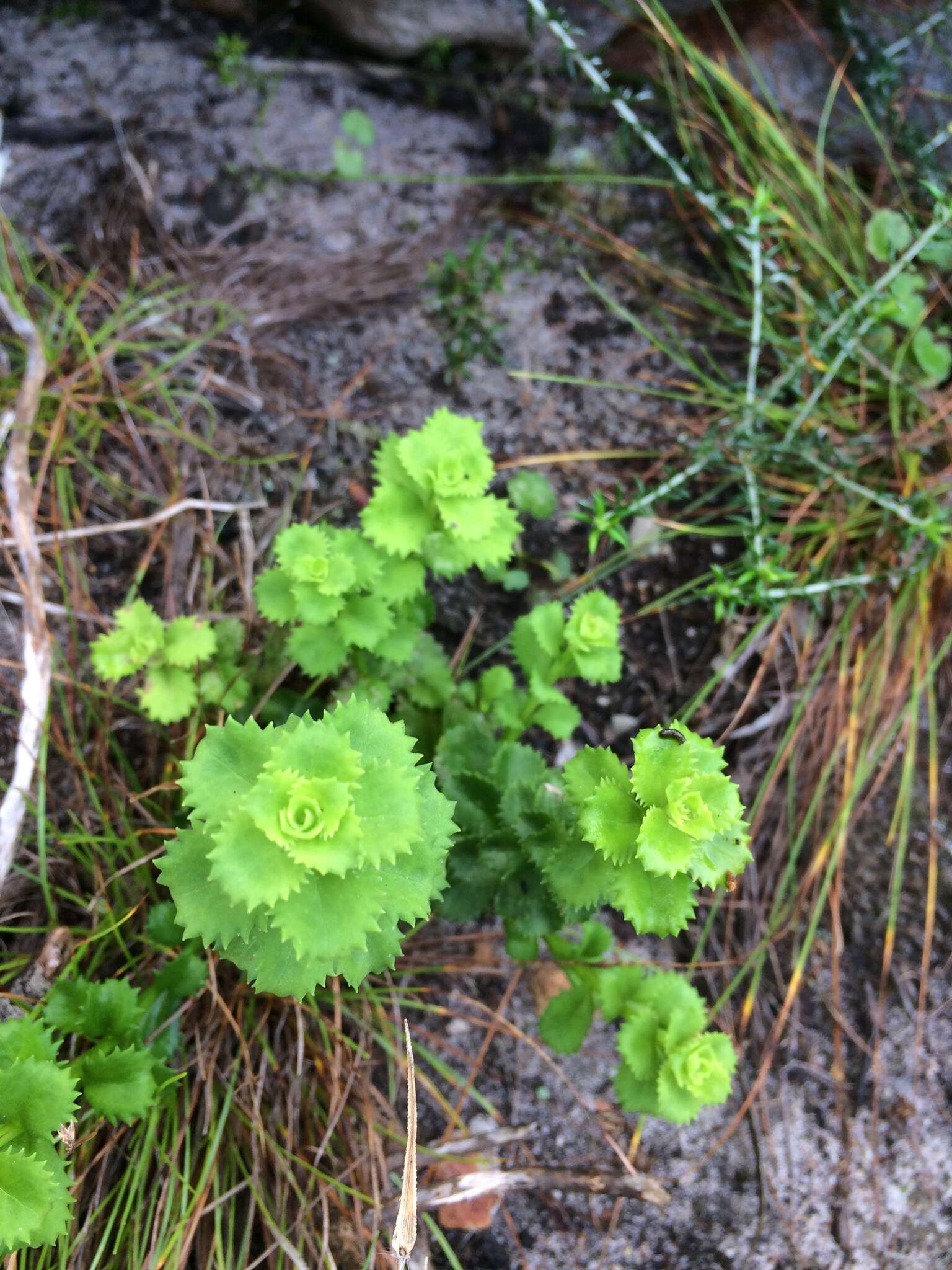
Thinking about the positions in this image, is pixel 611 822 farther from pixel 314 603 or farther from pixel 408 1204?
pixel 314 603

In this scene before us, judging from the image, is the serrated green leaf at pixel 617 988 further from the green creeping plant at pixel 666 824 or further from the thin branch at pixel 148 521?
the thin branch at pixel 148 521

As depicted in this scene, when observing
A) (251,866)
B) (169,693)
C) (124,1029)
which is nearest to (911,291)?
(169,693)

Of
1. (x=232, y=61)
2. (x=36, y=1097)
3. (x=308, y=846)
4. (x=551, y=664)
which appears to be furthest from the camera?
(x=232, y=61)

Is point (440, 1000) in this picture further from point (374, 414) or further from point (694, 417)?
point (694, 417)

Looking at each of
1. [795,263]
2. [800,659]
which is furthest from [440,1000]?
[795,263]

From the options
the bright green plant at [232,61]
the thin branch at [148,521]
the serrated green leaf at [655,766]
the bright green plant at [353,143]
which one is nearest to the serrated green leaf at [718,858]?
the serrated green leaf at [655,766]

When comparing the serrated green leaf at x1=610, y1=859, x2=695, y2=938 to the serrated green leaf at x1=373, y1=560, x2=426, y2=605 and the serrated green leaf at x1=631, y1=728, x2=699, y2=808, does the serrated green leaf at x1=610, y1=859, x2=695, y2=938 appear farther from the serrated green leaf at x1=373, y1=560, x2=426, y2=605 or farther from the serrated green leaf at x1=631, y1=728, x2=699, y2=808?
the serrated green leaf at x1=373, y1=560, x2=426, y2=605
